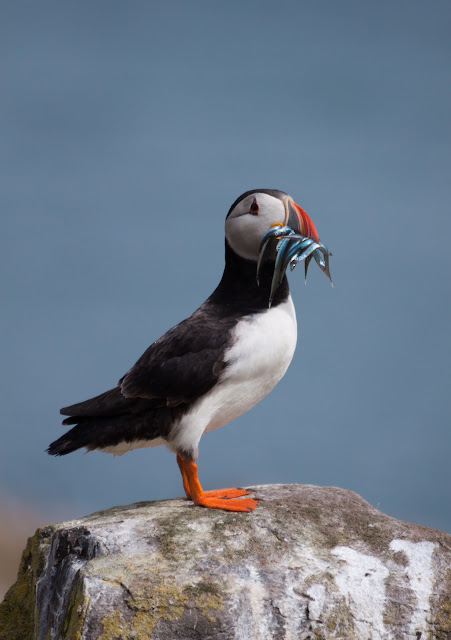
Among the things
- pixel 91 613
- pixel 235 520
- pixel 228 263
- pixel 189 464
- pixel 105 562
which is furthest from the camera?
pixel 228 263

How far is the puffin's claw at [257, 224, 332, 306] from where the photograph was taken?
592 centimetres

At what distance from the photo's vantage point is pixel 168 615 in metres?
4.68

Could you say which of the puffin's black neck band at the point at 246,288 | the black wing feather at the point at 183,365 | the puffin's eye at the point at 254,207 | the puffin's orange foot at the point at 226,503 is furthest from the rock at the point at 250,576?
the puffin's eye at the point at 254,207

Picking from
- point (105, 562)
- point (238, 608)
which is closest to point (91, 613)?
point (105, 562)

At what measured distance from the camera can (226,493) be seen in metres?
5.93

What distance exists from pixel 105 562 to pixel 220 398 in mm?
1423

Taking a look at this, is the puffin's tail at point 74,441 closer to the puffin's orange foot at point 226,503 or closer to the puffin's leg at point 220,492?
the puffin's leg at point 220,492

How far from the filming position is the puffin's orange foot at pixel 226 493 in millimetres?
5877

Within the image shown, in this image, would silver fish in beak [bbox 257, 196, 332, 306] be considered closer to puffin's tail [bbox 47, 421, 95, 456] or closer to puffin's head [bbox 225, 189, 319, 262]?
puffin's head [bbox 225, 189, 319, 262]

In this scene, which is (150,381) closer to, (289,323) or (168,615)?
(289,323)

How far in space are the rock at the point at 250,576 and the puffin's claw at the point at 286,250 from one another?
63.0 inches

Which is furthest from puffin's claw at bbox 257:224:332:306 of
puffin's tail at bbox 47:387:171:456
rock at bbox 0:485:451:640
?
rock at bbox 0:485:451:640

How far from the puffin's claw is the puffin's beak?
1.8 inches

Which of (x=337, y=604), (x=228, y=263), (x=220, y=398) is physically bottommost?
(x=337, y=604)
